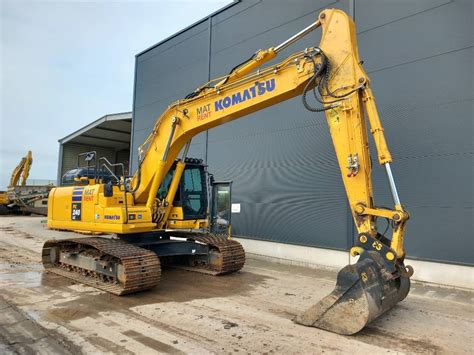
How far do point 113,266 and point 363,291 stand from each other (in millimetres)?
4498

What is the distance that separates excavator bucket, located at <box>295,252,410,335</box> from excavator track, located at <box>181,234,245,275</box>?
139 inches

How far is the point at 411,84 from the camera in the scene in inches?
351

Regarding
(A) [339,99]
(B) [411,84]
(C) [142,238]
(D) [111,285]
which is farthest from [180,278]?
(B) [411,84]

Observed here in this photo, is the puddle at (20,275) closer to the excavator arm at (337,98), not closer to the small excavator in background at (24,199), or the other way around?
the excavator arm at (337,98)

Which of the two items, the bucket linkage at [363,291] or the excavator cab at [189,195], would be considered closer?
the bucket linkage at [363,291]

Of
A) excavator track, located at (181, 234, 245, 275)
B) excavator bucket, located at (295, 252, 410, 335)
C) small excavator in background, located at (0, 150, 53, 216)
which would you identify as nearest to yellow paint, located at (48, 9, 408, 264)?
excavator bucket, located at (295, 252, 410, 335)

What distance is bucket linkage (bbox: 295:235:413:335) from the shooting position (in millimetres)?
4703

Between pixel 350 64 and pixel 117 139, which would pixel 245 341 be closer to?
Answer: pixel 350 64

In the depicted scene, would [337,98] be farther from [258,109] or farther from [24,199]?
[24,199]

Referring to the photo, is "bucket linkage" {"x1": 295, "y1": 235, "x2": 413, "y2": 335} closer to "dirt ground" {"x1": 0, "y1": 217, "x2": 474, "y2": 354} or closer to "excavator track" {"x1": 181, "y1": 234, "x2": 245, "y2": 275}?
"dirt ground" {"x1": 0, "y1": 217, "x2": 474, "y2": 354}

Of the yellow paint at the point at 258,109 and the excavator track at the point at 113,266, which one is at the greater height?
the yellow paint at the point at 258,109

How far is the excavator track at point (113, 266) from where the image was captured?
21.6 ft

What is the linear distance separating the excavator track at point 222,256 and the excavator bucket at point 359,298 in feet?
11.6

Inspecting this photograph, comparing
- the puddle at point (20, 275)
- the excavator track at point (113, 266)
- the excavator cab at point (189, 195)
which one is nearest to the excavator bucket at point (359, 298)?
the excavator track at point (113, 266)
